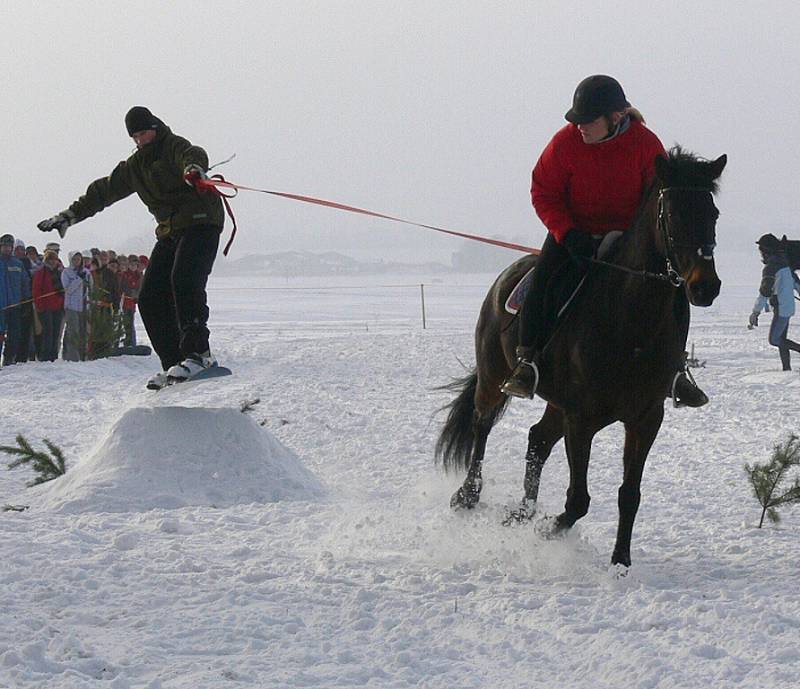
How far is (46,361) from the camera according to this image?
17734 mm

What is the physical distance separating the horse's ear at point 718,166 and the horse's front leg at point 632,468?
123cm

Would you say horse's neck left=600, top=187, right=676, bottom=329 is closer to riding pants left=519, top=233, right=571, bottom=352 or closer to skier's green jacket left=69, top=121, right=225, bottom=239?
riding pants left=519, top=233, right=571, bottom=352

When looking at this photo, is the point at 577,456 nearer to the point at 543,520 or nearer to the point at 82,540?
the point at 543,520

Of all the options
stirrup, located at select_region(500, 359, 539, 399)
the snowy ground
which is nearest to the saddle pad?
stirrup, located at select_region(500, 359, 539, 399)

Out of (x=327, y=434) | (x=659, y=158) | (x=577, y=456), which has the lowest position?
(x=327, y=434)

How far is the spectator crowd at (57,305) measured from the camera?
17.3 meters

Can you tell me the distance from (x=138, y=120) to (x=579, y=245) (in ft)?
11.7

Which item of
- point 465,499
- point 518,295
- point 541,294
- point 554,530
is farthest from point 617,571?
point 465,499

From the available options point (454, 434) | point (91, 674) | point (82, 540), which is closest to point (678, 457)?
point (454, 434)

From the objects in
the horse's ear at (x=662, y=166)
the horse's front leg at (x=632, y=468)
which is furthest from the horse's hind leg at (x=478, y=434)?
the horse's ear at (x=662, y=166)

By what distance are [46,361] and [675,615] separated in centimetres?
1466

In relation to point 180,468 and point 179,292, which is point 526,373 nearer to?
point 179,292

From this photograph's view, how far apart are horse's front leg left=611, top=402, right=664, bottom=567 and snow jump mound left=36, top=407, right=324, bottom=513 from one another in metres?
2.81

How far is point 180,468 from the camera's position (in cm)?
796
